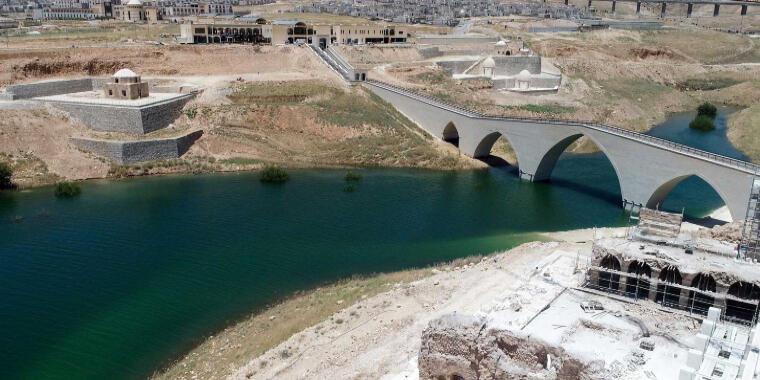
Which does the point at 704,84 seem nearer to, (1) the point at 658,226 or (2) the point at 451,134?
(2) the point at 451,134

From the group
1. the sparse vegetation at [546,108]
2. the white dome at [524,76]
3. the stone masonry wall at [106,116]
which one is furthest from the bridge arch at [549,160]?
the stone masonry wall at [106,116]

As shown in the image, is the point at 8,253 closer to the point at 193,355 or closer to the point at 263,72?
the point at 193,355

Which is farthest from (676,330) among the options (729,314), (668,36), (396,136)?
(668,36)

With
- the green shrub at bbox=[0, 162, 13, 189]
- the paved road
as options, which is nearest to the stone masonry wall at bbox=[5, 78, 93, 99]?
the green shrub at bbox=[0, 162, 13, 189]

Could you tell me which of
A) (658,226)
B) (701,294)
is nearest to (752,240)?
(658,226)

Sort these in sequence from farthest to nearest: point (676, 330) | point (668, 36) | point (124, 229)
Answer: point (668, 36), point (124, 229), point (676, 330)
